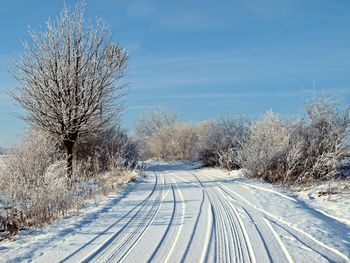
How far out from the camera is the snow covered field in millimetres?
6422

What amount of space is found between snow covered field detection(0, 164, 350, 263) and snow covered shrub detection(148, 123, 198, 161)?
3996 cm

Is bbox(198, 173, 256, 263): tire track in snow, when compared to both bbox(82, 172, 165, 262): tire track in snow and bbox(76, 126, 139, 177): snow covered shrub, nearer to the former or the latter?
bbox(82, 172, 165, 262): tire track in snow

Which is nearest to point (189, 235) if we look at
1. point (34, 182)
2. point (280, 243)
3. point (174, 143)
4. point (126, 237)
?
point (126, 237)

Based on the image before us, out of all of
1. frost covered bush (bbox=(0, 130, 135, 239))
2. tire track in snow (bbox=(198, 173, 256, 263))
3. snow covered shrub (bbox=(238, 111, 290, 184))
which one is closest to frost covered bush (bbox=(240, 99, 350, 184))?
snow covered shrub (bbox=(238, 111, 290, 184))

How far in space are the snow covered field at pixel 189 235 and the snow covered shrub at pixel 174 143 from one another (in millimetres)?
39957

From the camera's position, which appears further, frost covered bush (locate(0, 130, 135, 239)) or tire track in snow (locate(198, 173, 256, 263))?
frost covered bush (locate(0, 130, 135, 239))

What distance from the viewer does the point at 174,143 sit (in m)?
53.5

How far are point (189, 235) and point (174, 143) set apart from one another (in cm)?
4578

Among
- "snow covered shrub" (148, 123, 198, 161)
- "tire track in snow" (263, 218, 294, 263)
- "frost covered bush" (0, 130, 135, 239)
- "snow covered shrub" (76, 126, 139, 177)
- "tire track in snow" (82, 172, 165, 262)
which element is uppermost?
"snow covered shrub" (148, 123, 198, 161)

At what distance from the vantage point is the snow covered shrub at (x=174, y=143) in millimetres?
52781

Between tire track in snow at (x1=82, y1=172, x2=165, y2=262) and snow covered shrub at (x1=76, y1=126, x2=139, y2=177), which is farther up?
snow covered shrub at (x1=76, y1=126, x2=139, y2=177)

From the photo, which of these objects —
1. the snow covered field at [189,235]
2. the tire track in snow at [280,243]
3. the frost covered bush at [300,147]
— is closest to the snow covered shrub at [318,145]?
the frost covered bush at [300,147]

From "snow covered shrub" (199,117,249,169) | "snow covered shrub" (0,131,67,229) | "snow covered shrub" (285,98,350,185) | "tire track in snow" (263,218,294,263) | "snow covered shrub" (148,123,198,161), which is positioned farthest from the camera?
"snow covered shrub" (148,123,198,161)

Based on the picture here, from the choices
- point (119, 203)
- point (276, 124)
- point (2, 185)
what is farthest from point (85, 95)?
point (276, 124)
